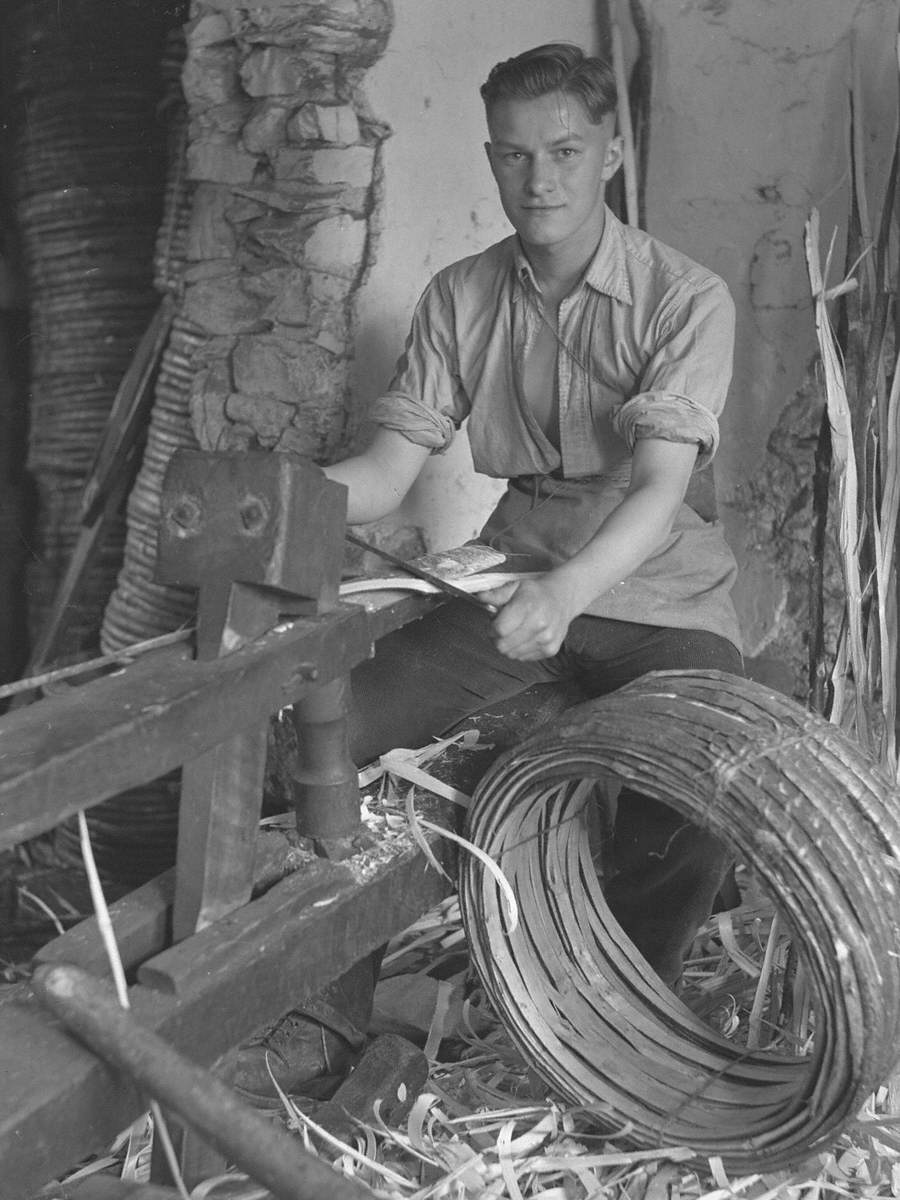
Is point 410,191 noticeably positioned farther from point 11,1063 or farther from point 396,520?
point 11,1063

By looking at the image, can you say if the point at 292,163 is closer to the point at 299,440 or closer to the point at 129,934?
the point at 299,440

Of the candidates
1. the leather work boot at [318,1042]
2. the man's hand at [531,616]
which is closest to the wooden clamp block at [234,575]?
the man's hand at [531,616]

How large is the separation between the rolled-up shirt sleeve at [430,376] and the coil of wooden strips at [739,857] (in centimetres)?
80

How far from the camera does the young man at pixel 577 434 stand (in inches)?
89.1

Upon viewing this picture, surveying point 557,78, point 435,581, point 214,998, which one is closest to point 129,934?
point 214,998

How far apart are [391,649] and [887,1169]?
1195 millimetres

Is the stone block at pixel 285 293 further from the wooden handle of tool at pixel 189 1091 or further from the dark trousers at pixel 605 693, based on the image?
the wooden handle of tool at pixel 189 1091

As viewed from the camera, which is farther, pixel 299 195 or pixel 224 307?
pixel 224 307

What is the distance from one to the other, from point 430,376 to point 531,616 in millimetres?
848

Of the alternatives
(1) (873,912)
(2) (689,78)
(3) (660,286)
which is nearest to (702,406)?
(3) (660,286)

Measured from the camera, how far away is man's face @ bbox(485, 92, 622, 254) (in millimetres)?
2322

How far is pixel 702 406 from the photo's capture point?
223 centimetres

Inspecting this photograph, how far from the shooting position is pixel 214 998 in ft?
5.13

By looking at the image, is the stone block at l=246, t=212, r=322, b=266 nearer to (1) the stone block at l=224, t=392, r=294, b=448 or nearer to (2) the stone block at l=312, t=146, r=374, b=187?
(2) the stone block at l=312, t=146, r=374, b=187
